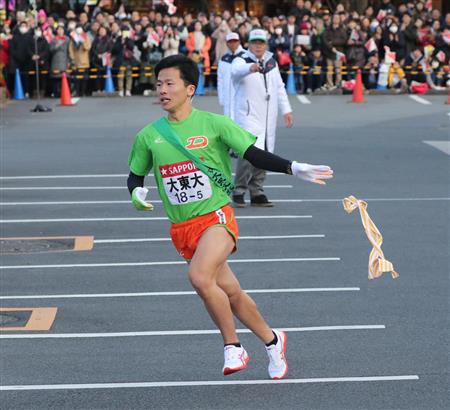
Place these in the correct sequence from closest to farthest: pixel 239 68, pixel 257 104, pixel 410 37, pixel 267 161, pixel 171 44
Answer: pixel 267 161 < pixel 239 68 < pixel 257 104 < pixel 171 44 < pixel 410 37

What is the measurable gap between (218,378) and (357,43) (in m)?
25.6

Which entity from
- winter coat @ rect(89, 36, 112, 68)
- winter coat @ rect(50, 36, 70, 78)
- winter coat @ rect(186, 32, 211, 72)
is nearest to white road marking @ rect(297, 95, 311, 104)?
winter coat @ rect(186, 32, 211, 72)

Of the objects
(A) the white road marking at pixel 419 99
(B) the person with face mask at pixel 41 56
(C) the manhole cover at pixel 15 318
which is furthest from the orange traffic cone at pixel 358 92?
(C) the manhole cover at pixel 15 318

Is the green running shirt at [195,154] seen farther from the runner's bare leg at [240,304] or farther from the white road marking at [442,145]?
the white road marking at [442,145]

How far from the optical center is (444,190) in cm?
1669

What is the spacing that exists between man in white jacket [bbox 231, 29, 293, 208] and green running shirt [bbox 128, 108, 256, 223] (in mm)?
7175

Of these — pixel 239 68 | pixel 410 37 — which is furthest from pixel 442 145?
pixel 410 37

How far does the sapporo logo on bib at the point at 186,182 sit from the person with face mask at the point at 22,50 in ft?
81.2

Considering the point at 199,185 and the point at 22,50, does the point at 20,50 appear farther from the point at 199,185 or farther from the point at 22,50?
the point at 199,185

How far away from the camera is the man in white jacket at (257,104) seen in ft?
48.7

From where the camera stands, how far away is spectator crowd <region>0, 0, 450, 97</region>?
105ft

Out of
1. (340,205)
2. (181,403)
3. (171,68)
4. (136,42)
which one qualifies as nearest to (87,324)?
(181,403)

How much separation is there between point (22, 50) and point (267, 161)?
82.4ft

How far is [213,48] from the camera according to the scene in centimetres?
3284
